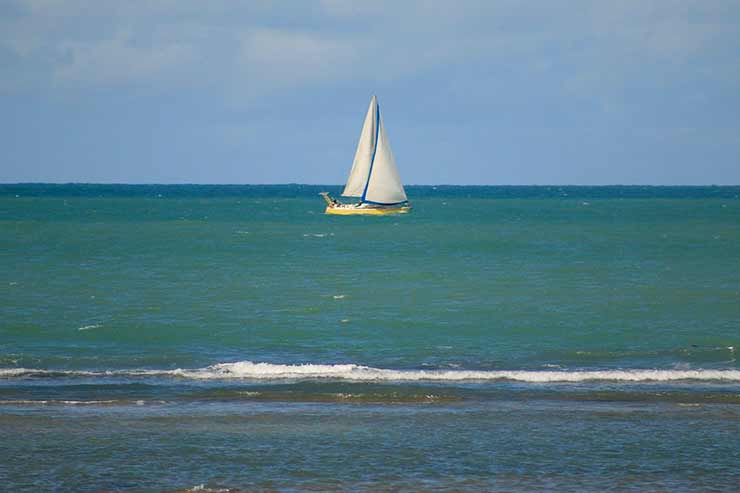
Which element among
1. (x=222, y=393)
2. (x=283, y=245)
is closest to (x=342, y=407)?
(x=222, y=393)

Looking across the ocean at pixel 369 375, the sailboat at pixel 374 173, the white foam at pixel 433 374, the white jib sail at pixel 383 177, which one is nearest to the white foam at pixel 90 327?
the ocean at pixel 369 375

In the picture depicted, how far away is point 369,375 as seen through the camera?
93.5 ft

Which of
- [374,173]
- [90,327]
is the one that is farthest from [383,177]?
[90,327]

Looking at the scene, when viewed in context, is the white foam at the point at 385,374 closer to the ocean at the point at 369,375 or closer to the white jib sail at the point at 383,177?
the ocean at the point at 369,375

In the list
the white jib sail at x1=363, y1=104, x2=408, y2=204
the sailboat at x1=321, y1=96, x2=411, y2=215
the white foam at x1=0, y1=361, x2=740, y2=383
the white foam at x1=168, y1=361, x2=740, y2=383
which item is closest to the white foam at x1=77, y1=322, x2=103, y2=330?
the white foam at x1=0, y1=361, x2=740, y2=383

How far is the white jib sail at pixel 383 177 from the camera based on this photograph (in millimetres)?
114188

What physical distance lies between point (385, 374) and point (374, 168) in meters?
88.5

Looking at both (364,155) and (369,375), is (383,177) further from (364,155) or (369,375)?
(369,375)

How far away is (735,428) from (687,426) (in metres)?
1.00

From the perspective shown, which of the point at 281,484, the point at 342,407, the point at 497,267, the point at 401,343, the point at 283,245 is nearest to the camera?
the point at 281,484

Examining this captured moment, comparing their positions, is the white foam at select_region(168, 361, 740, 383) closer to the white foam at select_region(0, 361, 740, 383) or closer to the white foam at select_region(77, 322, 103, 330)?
the white foam at select_region(0, 361, 740, 383)

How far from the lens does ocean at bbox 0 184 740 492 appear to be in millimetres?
18781

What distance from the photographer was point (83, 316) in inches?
1598

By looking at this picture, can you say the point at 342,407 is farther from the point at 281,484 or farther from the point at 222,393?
the point at 281,484
